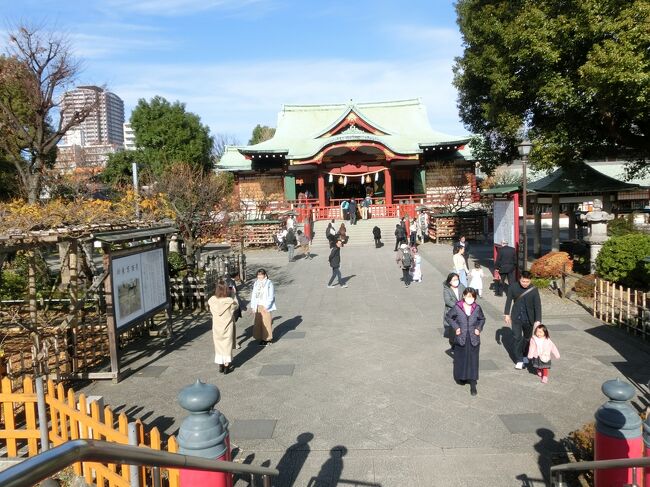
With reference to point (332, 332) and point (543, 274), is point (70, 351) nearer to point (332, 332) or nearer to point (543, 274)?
point (332, 332)

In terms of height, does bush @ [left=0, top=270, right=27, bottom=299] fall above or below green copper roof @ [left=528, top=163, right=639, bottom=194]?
below

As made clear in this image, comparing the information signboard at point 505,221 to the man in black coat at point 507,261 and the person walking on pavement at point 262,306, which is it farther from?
the person walking on pavement at point 262,306

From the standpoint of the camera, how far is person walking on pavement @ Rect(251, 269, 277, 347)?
30.1 feet

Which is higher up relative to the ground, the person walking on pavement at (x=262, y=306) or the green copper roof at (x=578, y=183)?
the green copper roof at (x=578, y=183)

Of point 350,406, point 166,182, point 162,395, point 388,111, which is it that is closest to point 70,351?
point 162,395

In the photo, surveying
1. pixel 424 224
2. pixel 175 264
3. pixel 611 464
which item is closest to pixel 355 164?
pixel 424 224

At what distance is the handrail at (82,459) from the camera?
5.07ft

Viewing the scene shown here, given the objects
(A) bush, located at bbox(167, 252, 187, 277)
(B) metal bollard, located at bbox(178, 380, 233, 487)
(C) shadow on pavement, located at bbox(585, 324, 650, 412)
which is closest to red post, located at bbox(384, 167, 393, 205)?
(A) bush, located at bbox(167, 252, 187, 277)

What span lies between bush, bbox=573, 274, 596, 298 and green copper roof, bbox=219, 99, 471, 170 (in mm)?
18431

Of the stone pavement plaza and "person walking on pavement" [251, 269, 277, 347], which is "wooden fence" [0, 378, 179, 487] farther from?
"person walking on pavement" [251, 269, 277, 347]

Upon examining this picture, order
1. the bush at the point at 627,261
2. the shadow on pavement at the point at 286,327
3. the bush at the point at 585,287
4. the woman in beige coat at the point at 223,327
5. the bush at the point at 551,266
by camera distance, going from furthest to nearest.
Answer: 1. the bush at the point at 551,266
2. the bush at the point at 585,287
3. the bush at the point at 627,261
4. the shadow on pavement at the point at 286,327
5. the woman in beige coat at the point at 223,327

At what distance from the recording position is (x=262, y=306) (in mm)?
9180

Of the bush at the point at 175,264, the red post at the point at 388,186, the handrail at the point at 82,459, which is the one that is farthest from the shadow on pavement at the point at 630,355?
the red post at the point at 388,186

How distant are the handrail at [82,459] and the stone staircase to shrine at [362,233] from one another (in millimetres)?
22122
